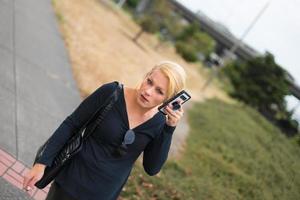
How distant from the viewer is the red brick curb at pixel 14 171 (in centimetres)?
455

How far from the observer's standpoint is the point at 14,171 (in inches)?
187

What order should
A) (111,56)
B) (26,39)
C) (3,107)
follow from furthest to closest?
(111,56) → (26,39) → (3,107)

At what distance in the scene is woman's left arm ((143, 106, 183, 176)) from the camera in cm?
267

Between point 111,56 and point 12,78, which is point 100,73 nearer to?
point 111,56

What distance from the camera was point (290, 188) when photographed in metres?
6.72

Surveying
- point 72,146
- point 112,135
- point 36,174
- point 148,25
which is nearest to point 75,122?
point 72,146

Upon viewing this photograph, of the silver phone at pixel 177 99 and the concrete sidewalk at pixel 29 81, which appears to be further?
the concrete sidewalk at pixel 29 81

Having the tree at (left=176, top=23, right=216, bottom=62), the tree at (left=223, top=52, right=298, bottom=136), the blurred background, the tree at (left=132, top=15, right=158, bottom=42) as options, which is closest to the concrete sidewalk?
the blurred background

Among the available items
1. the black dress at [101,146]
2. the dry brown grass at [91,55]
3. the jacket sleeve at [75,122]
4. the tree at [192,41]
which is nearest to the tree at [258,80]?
the dry brown grass at [91,55]

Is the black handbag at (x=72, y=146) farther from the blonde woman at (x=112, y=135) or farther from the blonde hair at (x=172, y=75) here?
the blonde hair at (x=172, y=75)

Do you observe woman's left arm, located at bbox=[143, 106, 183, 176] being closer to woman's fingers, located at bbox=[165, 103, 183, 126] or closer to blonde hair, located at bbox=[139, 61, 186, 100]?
woman's fingers, located at bbox=[165, 103, 183, 126]

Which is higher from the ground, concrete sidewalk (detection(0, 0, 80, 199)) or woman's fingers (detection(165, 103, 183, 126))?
woman's fingers (detection(165, 103, 183, 126))

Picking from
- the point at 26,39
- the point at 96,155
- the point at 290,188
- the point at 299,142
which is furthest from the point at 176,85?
the point at 26,39

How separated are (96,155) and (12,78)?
4970 millimetres
